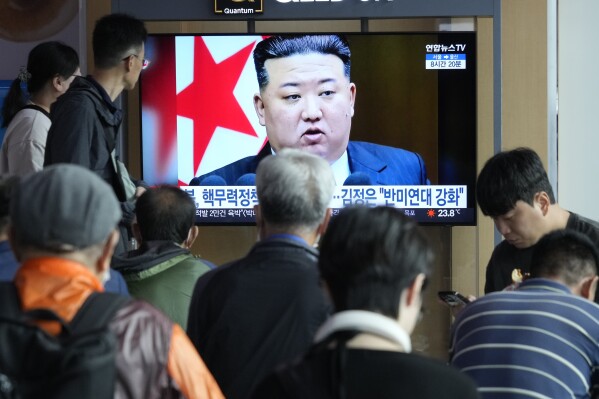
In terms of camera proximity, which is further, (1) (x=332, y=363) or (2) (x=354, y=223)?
(2) (x=354, y=223)

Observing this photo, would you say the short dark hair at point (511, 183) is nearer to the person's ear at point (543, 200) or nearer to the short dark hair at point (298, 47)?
the person's ear at point (543, 200)

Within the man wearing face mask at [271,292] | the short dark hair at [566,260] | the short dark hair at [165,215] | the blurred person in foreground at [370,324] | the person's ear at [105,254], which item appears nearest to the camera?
the blurred person in foreground at [370,324]

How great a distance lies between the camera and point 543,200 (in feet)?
11.1

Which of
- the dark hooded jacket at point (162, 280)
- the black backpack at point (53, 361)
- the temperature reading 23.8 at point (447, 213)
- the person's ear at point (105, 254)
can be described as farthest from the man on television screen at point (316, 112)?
the black backpack at point (53, 361)

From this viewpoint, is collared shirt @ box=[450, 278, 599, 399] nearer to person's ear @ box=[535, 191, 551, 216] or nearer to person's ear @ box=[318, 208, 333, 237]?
person's ear @ box=[318, 208, 333, 237]

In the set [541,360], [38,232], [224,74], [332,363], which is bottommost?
[541,360]

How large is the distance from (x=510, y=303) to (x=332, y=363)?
1.09 meters

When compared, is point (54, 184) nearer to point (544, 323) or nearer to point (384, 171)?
point (544, 323)

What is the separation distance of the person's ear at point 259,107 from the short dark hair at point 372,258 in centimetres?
398

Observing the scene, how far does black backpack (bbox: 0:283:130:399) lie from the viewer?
1544 mm

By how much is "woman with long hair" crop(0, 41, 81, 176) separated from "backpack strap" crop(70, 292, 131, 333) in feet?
8.94

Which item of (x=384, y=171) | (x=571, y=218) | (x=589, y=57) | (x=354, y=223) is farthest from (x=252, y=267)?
(x=589, y=57)

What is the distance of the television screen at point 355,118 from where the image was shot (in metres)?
5.56

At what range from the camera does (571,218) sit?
3.43m
